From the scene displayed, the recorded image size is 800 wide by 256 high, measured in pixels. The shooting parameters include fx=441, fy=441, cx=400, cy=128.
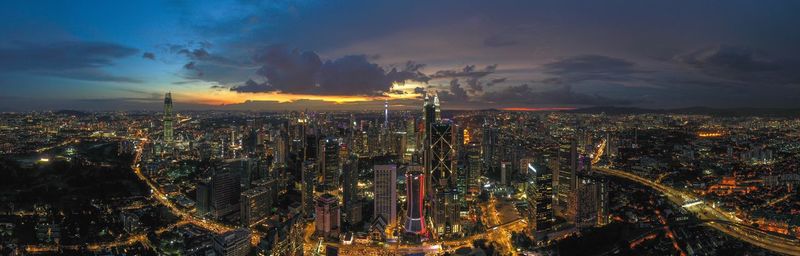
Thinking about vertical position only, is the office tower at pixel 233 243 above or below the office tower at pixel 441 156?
below

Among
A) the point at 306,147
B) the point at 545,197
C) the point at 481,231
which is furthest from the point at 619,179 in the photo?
the point at 306,147

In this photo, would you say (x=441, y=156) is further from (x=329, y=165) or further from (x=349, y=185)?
(x=329, y=165)

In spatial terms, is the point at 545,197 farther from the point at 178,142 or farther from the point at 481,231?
the point at 178,142

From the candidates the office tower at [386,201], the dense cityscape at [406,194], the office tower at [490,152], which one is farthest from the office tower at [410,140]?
the office tower at [386,201]

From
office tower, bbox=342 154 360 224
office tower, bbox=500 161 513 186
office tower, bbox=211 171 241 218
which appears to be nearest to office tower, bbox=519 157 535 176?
office tower, bbox=500 161 513 186

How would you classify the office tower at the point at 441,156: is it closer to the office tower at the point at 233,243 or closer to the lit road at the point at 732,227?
the office tower at the point at 233,243

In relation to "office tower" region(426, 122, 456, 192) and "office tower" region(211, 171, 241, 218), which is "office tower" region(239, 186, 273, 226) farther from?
"office tower" region(426, 122, 456, 192)

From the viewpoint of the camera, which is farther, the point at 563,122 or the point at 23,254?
the point at 563,122

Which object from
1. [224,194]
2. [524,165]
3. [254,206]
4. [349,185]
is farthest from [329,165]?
[524,165]
